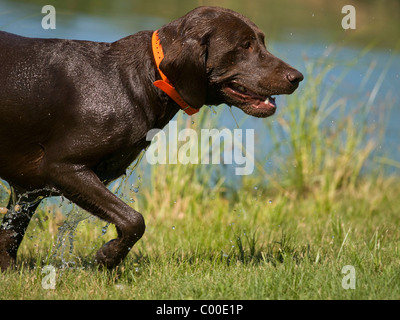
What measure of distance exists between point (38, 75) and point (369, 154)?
4320mm

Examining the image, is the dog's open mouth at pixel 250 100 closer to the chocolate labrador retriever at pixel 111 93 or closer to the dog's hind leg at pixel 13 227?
the chocolate labrador retriever at pixel 111 93

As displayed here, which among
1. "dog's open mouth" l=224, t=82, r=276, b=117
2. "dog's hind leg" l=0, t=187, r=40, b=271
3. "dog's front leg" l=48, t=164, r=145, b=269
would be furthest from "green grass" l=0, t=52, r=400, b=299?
"dog's open mouth" l=224, t=82, r=276, b=117

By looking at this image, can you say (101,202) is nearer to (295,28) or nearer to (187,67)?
(187,67)

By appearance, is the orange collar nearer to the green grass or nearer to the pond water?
the green grass

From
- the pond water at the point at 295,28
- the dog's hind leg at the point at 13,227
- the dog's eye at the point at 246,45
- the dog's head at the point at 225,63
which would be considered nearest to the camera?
the dog's head at the point at 225,63

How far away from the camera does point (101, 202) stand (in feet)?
13.2

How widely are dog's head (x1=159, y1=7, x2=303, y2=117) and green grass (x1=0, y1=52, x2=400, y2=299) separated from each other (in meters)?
1.06

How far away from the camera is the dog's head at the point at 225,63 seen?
403 centimetres

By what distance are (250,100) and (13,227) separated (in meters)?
1.85

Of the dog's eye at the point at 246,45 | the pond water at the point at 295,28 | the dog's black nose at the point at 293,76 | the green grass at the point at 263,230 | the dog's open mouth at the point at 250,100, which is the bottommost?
the green grass at the point at 263,230

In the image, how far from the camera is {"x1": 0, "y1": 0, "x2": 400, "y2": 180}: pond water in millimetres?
7402

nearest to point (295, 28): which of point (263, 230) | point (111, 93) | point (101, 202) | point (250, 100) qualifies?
point (263, 230)

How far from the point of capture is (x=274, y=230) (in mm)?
5562

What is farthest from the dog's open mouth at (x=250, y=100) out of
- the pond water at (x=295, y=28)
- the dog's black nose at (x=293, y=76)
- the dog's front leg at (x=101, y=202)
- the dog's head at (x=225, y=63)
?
the pond water at (x=295, y=28)
